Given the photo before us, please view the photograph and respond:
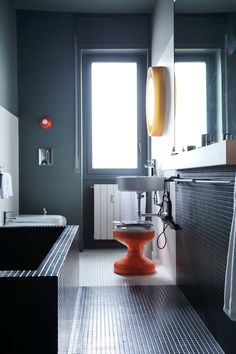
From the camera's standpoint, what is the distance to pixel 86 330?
6.68 ft

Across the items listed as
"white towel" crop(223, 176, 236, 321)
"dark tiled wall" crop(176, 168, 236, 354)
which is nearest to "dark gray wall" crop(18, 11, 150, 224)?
"dark tiled wall" crop(176, 168, 236, 354)

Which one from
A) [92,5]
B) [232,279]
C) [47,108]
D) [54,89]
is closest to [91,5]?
[92,5]

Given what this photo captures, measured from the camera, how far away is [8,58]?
380cm

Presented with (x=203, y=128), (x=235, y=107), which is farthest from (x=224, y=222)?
(x=203, y=128)

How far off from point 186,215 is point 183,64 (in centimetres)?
102

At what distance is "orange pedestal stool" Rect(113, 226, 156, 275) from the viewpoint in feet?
10.4

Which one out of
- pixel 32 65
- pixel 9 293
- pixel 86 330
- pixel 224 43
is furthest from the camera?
pixel 32 65

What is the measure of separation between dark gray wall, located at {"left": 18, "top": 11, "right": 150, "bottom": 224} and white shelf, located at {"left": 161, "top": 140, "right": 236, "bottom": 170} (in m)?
1.98

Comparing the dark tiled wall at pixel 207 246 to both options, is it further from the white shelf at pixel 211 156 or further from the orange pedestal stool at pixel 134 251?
the orange pedestal stool at pixel 134 251

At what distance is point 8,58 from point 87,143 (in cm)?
119

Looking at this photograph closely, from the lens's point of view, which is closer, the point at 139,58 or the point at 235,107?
the point at 235,107

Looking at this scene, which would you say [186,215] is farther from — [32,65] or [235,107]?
[32,65]

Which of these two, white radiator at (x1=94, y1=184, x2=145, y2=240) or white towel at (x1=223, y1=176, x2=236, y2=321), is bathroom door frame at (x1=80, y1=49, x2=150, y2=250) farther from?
white towel at (x1=223, y1=176, x2=236, y2=321)

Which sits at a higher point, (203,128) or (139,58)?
(139,58)
